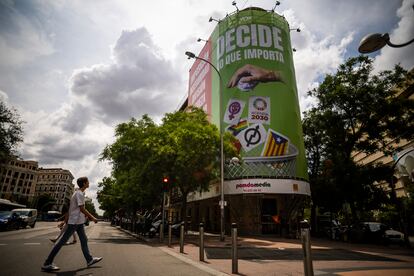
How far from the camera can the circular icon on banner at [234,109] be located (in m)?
26.4

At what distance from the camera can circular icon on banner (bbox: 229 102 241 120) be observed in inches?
1038

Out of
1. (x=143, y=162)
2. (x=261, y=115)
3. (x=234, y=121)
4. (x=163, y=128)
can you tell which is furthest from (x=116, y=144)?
(x=261, y=115)

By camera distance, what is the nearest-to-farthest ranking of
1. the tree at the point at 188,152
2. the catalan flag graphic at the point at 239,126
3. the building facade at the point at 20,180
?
the tree at the point at 188,152 < the catalan flag graphic at the point at 239,126 < the building facade at the point at 20,180

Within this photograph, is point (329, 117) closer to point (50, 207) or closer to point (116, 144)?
point (116, 144)

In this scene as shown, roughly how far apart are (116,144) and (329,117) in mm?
16754

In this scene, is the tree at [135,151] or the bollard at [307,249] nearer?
the bollard at [307,249]

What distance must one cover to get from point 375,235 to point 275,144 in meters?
10.3

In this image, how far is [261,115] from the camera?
25.7m

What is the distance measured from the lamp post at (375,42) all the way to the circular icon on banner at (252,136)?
62.5 feet

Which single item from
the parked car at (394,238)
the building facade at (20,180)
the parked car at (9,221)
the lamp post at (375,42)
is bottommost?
→ the parked car at (394,238)

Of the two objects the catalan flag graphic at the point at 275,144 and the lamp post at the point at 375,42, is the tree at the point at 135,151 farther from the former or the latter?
the lamp post at the point at 375,42

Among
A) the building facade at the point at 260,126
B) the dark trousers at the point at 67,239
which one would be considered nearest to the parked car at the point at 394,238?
the building facade at the point at 260,126

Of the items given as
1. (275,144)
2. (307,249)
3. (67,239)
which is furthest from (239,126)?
(307,249)

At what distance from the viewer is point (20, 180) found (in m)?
103
